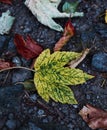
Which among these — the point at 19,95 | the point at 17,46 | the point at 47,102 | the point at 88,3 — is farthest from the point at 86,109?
the point at 88,3

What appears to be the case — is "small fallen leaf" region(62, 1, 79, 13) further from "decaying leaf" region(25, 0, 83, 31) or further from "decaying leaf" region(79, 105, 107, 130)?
"decaying leaf" region(79, 105, 107, 130)

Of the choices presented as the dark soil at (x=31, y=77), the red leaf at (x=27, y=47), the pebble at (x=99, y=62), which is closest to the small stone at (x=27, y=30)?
the dark soil at (x=31, y=77)

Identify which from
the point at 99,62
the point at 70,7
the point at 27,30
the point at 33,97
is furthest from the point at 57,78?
the point at 70,7

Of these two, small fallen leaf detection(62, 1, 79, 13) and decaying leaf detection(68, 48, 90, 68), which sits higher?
small fallen leaf detection(62, 1, 79, 13)

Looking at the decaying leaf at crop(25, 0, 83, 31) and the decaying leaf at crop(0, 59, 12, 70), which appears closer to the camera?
the decaying leaf at crop(0, 59, 12, 70)

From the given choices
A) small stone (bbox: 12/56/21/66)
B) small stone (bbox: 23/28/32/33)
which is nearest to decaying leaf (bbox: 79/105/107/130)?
small stone (bbox: 12/56/21/66)

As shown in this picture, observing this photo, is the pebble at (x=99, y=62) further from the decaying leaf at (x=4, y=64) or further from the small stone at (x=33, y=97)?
the decaying leaf at (x=4, y=64)

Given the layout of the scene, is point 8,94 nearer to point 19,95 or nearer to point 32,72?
point 19,95

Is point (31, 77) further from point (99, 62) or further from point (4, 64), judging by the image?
point (99, 62)
